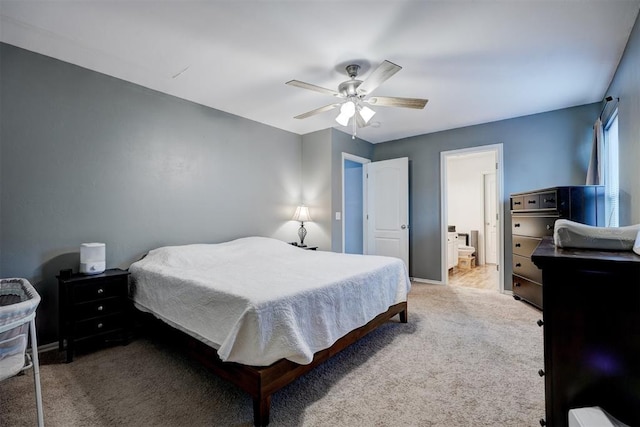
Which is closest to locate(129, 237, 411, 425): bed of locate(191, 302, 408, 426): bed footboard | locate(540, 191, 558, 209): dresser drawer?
locate(191, 302, 408, 426): bed footboard

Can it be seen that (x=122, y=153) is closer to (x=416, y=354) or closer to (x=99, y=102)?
(x=99, y=102)

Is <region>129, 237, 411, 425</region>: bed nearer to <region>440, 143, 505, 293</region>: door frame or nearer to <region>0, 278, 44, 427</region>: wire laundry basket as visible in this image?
<region>0, 278, 44, 427</region>: wire laundry basket

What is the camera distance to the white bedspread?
161 cm

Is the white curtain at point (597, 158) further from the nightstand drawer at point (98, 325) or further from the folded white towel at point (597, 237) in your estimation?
the nightstand drawer at point (98, 325)

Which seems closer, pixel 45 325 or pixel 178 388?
pixel 178 388

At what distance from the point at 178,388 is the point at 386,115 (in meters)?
3.71

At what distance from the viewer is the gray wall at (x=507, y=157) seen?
3639 millimetres

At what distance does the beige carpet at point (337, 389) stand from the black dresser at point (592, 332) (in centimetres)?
75

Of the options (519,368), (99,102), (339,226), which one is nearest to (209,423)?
(519,368)

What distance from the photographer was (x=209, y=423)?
62.2 inches

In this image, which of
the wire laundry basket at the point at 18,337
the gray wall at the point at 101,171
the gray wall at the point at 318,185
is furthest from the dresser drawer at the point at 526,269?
the wire laundry basket at the point at 18,337

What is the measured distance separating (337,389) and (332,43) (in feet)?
8.31

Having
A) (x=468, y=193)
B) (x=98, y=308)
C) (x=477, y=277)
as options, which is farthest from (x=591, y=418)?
(x=468, y=193)

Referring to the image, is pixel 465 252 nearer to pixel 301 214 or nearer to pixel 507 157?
pixel 507 157
